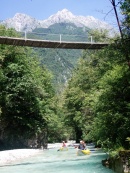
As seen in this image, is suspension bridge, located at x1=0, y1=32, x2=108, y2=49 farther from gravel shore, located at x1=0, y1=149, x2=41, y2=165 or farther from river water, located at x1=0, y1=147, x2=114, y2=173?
gravel shore, located at x1=0, y1=149, x2=41, y2=165

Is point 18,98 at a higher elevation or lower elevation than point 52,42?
lower

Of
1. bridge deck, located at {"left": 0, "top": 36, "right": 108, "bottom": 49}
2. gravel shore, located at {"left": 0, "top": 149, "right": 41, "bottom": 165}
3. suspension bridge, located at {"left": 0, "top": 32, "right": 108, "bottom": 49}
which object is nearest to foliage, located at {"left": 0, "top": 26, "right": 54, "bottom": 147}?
gravel shore, located at {"left": 0, "top": 149, "right": 41, "bottom": 165}

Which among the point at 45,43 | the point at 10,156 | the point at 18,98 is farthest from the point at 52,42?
the point at 18,98

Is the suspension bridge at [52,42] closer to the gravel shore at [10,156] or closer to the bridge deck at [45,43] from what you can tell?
the bridge deck at [45,43]

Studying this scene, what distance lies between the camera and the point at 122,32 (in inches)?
510

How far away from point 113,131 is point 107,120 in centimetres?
61

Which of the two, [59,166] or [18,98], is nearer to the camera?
[59,166]

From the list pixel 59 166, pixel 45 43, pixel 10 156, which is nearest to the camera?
pixel 59 166

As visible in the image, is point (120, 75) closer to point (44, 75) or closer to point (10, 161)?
point (10, 161)

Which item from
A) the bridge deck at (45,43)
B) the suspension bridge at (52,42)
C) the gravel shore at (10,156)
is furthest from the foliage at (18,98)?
the bridge deck at (45,43)

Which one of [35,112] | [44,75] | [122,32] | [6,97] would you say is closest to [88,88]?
[35,112]

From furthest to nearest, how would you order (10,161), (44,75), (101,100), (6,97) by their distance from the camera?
(44,75)
(6,97)
(10,161)
(101,100)

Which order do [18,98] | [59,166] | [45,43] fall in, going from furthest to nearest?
[18,98] → [45,43] → [59,166]

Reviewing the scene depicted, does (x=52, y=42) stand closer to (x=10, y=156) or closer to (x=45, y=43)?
(x=45, y=43)
